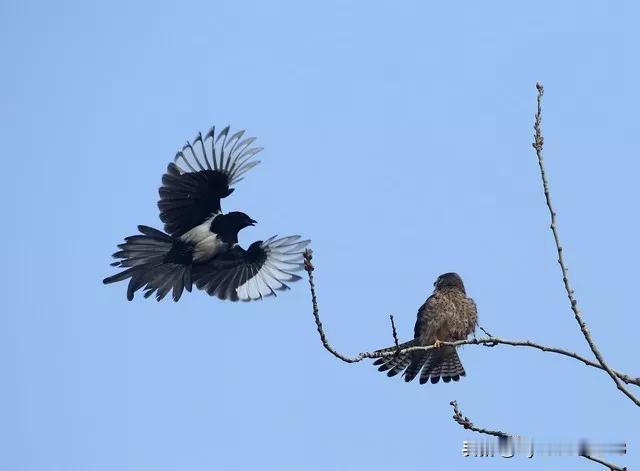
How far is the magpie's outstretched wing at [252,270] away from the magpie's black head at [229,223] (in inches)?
14.6

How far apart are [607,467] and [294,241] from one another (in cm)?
647

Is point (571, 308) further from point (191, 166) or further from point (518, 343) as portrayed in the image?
point (191, 166)

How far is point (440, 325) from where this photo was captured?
8.61 m

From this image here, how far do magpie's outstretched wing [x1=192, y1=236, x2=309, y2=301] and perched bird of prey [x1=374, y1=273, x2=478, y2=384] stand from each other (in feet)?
5.09

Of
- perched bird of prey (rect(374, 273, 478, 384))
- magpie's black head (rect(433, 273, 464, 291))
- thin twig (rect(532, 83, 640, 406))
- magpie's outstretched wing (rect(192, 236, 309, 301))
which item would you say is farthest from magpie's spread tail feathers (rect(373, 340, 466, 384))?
thin twig (rect(532, 83, 640, 406))

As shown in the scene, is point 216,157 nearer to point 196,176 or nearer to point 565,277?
point 196,176

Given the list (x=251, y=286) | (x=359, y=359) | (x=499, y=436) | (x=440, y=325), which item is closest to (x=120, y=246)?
(x=251, y=286)

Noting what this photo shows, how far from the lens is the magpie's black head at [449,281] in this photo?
9.05 metres

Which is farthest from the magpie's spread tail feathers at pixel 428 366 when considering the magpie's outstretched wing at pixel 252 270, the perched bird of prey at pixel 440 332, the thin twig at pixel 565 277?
the thin twig at pixel 565 277

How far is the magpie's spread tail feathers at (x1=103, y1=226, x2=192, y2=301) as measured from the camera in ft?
30.9

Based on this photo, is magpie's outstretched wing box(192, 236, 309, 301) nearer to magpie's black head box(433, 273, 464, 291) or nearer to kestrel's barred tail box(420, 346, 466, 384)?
magpie's black head box(433, 273, 464, 291)

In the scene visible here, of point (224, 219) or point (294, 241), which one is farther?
point (294, 241)

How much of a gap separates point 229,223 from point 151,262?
0.78m

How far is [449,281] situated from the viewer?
906cm
